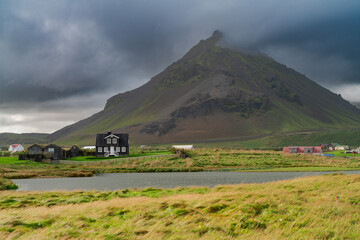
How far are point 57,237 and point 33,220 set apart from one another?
316 centimetres

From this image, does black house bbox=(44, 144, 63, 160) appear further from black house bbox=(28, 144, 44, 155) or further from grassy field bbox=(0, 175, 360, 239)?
grassy field bbox=(0, 175, 360, 239)

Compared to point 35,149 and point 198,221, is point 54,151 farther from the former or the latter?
point 198,221

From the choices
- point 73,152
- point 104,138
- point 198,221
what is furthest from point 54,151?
point 198,221

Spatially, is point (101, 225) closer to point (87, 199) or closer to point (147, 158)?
point (87, 199)

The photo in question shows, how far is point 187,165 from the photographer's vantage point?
7438 centimetres

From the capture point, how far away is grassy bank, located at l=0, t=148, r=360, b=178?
65.5m

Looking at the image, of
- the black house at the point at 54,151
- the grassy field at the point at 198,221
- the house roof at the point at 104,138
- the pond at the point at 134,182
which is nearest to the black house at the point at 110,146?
the house roof at the point at 104,138

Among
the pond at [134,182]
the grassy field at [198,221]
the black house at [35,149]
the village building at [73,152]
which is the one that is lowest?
the pond at [134,182]

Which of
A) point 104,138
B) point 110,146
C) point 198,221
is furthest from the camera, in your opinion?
point 104,138

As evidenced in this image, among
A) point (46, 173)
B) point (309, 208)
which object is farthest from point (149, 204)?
point (46, 173)

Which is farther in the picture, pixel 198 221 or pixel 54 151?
pixel 54 151

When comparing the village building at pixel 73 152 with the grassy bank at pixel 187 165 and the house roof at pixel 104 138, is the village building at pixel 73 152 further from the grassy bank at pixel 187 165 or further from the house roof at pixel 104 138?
the grassy bank at pixel 187 165

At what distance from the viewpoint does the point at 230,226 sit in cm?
1240

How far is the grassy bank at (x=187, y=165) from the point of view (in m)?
65.5
